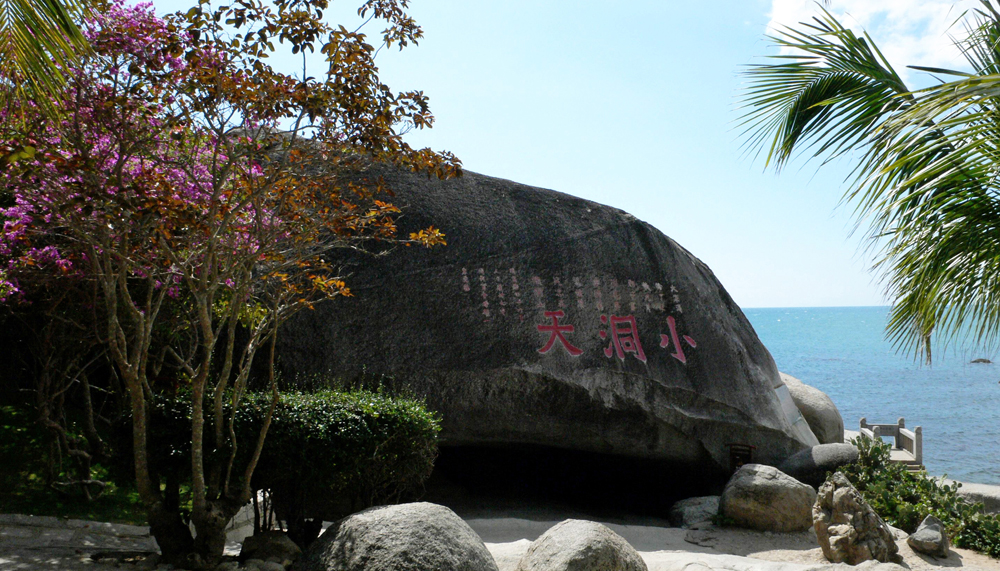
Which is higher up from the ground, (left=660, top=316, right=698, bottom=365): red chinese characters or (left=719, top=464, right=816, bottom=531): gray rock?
(left=660, top=316, right=698, bottom=365): red chinese characters

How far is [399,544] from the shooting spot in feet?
15.8

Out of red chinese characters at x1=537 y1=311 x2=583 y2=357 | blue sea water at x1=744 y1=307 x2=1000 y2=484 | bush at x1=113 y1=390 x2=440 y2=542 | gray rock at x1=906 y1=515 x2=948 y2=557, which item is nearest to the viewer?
bush at x1=113 y1=390 x2=440 y2=542

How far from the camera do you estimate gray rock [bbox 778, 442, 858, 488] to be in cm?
952

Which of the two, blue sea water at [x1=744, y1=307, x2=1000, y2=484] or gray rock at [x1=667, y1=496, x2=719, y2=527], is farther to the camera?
blue sea water at [x1=744, y1=307, x2=1000, y2=484]

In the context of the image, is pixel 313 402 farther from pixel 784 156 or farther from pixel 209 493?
pixel 784 156

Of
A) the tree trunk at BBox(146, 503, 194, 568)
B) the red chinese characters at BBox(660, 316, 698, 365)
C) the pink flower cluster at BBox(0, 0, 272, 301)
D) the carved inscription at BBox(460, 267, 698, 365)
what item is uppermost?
the pink flower cluster at BBox(0, 0, 272, 301)

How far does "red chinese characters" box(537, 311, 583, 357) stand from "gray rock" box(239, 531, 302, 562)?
4433mm

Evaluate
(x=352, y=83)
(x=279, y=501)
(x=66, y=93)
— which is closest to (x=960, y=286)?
(x=352, y=83)

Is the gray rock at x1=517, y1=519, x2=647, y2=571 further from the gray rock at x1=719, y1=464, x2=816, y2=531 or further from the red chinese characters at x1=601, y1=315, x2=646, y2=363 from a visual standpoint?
the red chinese characters at x1=601, y1=315, x2=646, y2=363

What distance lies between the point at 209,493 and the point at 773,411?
7752 millimetres

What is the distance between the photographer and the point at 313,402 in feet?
19.4

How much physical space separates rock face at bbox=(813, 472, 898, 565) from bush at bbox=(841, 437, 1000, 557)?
1260mm

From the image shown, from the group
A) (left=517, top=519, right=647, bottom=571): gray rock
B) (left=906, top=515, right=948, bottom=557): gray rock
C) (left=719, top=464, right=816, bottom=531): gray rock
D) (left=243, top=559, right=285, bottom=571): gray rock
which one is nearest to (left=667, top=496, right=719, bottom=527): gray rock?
(left=719, top=464, right=816, bottom=531): gray rock

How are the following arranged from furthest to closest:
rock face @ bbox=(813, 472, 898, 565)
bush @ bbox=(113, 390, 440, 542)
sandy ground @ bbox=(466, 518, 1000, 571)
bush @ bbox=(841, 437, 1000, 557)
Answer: bush @ bbox=(841, 437, 1000, 557), rock face @ bbox=(813, 472, 898, 565), sandy ground @ bbox=(466, 518, 1000, 571), bush @ bbox=(113, 390, 440, 542)
